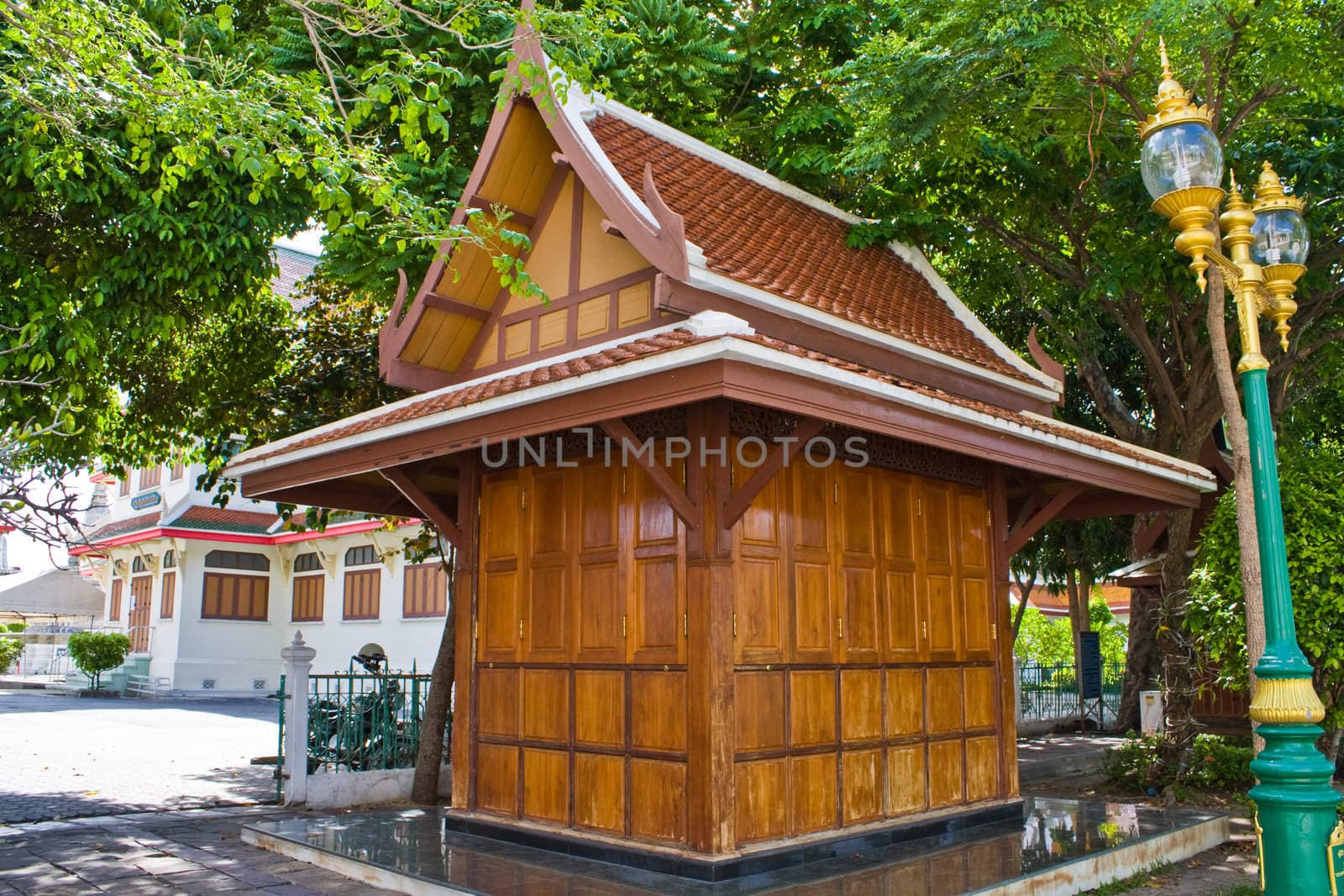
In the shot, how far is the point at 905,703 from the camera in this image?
8.45 m

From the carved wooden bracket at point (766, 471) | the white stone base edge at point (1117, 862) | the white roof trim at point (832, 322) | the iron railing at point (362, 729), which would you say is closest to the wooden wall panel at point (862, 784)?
the white stone base edge at point (1117, 862)

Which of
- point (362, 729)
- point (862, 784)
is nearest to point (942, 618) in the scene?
point (862, 784)

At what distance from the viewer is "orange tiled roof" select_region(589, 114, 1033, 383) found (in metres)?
8.56

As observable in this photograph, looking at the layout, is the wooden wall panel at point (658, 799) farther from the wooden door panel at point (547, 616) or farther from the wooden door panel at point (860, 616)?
the wooden door panel at point (860, 616)

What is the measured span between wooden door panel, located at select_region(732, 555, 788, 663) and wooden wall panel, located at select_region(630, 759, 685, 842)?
91 centimetres

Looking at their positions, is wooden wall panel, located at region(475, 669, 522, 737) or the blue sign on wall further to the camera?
the blue sign on wall

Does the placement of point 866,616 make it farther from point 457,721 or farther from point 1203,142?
point 1203,142

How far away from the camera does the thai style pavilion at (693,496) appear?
6906 millimetres

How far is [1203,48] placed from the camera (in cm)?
956

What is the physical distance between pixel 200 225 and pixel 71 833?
5476mm

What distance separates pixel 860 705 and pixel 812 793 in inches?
33.1

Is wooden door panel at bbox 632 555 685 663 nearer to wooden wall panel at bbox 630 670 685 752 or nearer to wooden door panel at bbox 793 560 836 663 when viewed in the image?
wooden wall panel at bbox 630 670 685 752

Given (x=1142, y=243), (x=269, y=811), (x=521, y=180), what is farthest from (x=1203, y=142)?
(x=269, y=811)

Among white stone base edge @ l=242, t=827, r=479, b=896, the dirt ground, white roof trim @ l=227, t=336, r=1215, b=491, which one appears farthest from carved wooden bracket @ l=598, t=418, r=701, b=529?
the dirt ground
